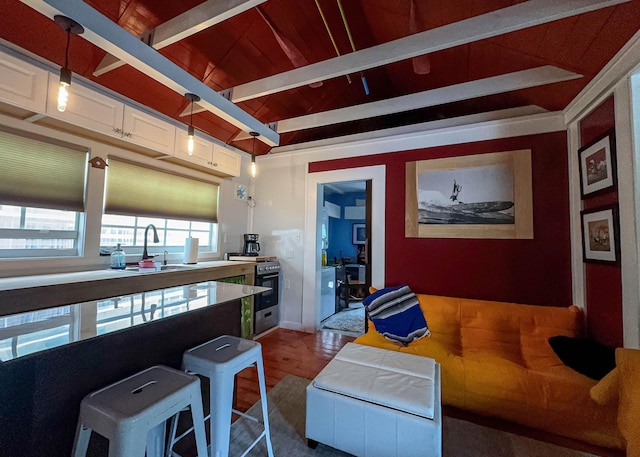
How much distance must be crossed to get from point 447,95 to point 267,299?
3218 millimetres

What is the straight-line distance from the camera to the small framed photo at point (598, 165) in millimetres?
1875

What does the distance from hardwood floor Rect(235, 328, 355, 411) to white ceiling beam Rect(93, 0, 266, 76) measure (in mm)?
2648

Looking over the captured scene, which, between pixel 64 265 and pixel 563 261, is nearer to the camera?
pixel 64 265

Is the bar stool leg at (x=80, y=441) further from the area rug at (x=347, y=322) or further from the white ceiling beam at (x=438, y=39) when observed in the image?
the area rug at (x=347, y=322)

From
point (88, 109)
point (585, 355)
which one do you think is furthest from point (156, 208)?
point (585, 355)

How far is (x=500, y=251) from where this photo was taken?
2.69m

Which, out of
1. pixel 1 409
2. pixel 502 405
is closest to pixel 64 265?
pixel 1 409

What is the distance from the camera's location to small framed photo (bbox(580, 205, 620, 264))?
73.0 inches

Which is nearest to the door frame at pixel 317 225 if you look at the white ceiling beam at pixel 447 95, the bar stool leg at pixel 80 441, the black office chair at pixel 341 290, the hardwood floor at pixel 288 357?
the hardwood floor at pixel 288 357

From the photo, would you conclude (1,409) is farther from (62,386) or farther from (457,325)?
(457,325)

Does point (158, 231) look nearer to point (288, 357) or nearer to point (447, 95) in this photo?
point (288, 357)

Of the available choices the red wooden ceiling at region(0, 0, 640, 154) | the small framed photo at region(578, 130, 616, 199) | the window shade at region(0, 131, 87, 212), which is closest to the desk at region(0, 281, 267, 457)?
the window shade at region(0, 131, 87, 212)

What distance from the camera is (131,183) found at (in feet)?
8.61

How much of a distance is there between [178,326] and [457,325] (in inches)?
96.8
